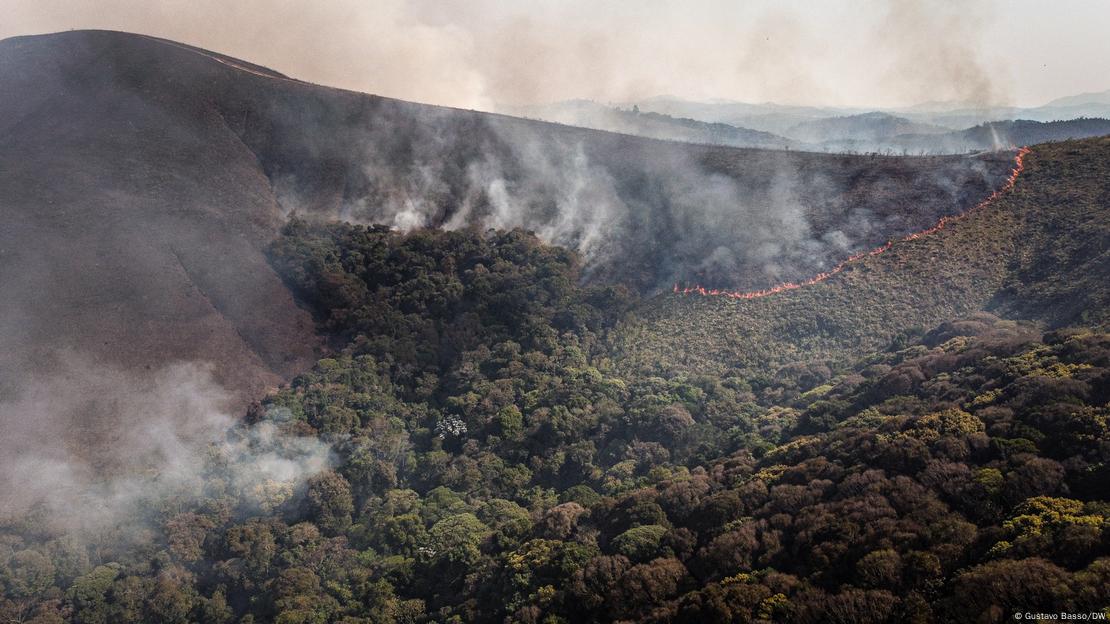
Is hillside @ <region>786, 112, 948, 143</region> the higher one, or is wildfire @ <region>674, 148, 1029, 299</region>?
hillside @ <region>786, 112, 948, 143</region>

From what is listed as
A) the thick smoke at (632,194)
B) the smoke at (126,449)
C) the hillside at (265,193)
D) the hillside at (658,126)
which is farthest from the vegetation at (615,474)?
the hillside at (658,126)

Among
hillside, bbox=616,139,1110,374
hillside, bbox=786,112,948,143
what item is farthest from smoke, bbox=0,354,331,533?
hillside, bbox=786,112,948,143

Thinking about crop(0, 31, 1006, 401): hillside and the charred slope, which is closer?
crop(0, 31, 1006, 401): hillside

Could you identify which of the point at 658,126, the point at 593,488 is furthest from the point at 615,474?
the point at 658,126

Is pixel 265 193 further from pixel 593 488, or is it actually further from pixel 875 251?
pixel 875 251

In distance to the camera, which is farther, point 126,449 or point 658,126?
point 658,126

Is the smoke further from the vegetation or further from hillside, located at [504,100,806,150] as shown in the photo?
hillside, located at [504,100,806,150]

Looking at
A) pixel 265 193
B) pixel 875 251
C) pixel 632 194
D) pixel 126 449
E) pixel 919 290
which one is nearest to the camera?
pixel 126 449
